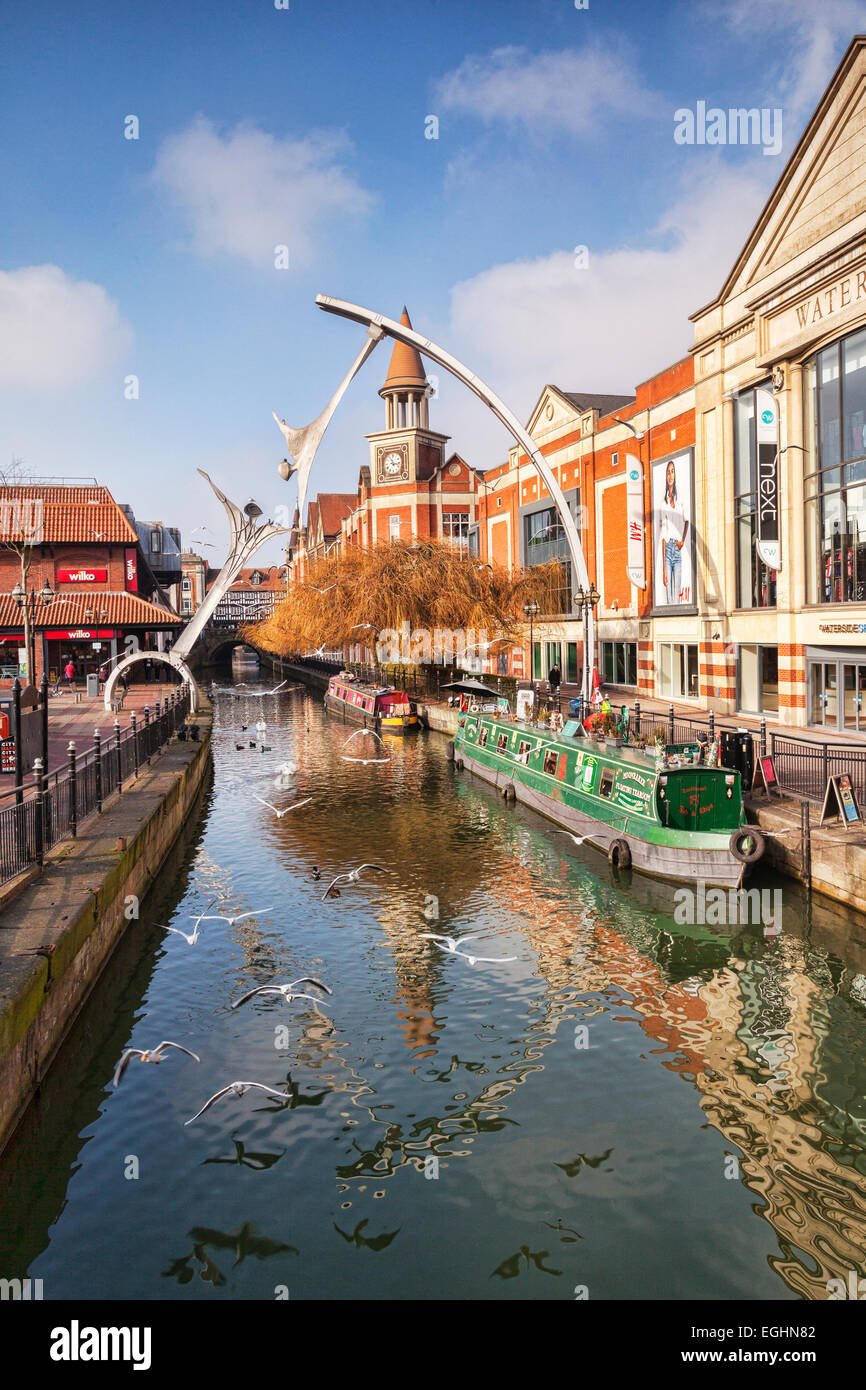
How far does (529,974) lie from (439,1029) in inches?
83.8

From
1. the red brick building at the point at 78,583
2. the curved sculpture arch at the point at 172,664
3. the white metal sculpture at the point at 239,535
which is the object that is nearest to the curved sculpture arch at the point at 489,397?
the white metal sculpture at the point at 239,535

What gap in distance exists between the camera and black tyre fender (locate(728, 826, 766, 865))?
1525 centimetres

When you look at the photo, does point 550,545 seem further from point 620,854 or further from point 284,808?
point 620,854

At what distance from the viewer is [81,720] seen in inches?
1304

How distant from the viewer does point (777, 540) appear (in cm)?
2725

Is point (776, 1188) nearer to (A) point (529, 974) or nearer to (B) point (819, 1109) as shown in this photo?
(B) point (819, 1109)

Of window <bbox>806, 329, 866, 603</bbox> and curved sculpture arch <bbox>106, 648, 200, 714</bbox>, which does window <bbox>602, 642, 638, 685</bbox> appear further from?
curved sculpture arch <bbox>106, 648, 200, 714</bbox>

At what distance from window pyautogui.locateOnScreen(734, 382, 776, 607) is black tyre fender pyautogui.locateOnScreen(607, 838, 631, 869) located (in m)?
13.7

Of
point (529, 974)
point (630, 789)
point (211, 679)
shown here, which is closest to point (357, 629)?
point (630, 789)

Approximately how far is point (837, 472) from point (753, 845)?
13.6 m

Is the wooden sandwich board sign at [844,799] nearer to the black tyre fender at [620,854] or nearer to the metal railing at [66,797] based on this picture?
the black tyre fender at [620,854]

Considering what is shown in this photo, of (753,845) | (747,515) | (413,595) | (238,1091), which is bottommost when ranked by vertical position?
(238,1091)

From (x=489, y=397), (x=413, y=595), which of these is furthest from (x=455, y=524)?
(x=489, y=397)

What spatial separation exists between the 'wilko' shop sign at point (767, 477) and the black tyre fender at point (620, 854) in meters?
13.0
